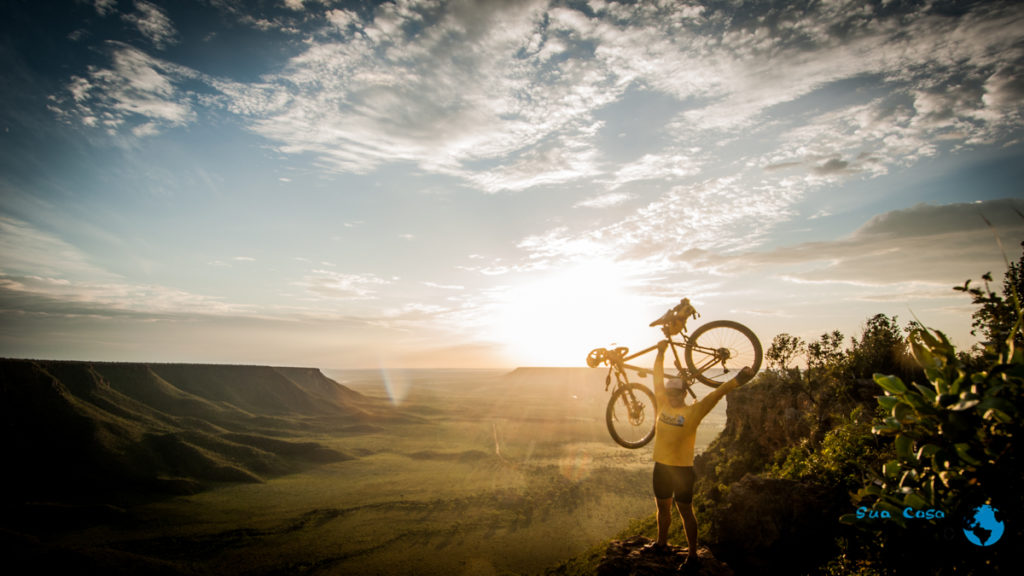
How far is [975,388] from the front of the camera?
111 inches

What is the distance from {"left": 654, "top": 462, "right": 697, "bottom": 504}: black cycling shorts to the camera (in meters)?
7.73

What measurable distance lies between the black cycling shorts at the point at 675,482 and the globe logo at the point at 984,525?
4.89 meters

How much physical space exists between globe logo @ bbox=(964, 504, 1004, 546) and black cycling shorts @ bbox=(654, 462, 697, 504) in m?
4.89

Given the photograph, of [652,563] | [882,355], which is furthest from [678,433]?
[882,355]

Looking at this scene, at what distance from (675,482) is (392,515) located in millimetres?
30225

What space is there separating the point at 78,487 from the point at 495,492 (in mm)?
33845

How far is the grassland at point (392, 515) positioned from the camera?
922 inches

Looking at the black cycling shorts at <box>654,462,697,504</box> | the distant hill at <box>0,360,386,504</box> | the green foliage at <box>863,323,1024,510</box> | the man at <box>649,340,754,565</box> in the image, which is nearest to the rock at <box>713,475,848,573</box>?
the man at <box>649,340,754,565</box>

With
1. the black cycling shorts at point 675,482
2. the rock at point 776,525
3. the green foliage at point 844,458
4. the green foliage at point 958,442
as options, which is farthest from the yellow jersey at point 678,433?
the green foliage at point 958,442

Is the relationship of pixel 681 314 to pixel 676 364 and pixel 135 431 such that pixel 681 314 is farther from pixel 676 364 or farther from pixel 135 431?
pixel 135 431

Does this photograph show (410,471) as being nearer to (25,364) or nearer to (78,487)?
(78,487)

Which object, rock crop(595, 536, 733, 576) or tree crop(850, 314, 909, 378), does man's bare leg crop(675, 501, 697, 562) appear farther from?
tree crop(850, 314, 909, 378)

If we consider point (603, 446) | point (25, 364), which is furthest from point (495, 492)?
point (25, 364)

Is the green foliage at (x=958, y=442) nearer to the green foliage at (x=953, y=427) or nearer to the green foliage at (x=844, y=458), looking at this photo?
the green foliage at (x=953, y=427)
